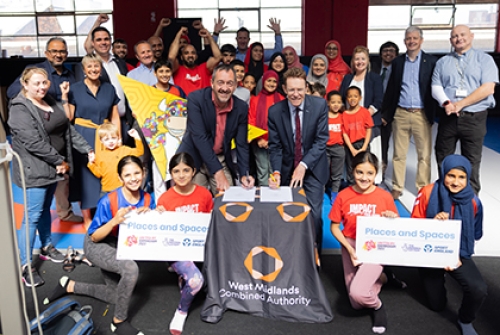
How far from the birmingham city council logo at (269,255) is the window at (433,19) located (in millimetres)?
9741

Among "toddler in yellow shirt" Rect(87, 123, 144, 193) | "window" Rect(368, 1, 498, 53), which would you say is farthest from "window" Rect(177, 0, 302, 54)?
"toddler in yellow shirt" Rect(87, 123, 144, 193)

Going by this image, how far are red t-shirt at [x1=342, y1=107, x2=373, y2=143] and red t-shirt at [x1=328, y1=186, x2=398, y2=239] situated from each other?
6.78 ft

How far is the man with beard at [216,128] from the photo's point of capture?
3.81 meters

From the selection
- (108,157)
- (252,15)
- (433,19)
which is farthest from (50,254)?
(433,19)

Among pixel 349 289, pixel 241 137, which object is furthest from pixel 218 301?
pixel 241 137

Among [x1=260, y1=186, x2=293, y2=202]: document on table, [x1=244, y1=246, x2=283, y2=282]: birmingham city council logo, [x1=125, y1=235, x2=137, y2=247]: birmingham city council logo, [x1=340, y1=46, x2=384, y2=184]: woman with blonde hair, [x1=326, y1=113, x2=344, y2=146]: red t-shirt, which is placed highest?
[x1=340, y1=46, x2=384, y2=184]: woman with blonde hair

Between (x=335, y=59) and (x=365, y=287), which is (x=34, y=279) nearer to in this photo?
(x=365, y=287)

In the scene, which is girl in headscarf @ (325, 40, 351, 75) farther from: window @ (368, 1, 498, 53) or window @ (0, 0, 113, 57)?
window @ (0, 0, 113, 57)

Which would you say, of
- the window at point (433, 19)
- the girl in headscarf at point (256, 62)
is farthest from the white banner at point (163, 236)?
the window at point (433, 19)

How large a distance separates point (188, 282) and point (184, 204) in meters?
0.52

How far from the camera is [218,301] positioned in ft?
Result: 11.0

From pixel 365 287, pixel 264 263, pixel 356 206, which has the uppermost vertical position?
pixel 356 206

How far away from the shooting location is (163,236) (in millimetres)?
3260

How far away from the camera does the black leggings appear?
3111mm
